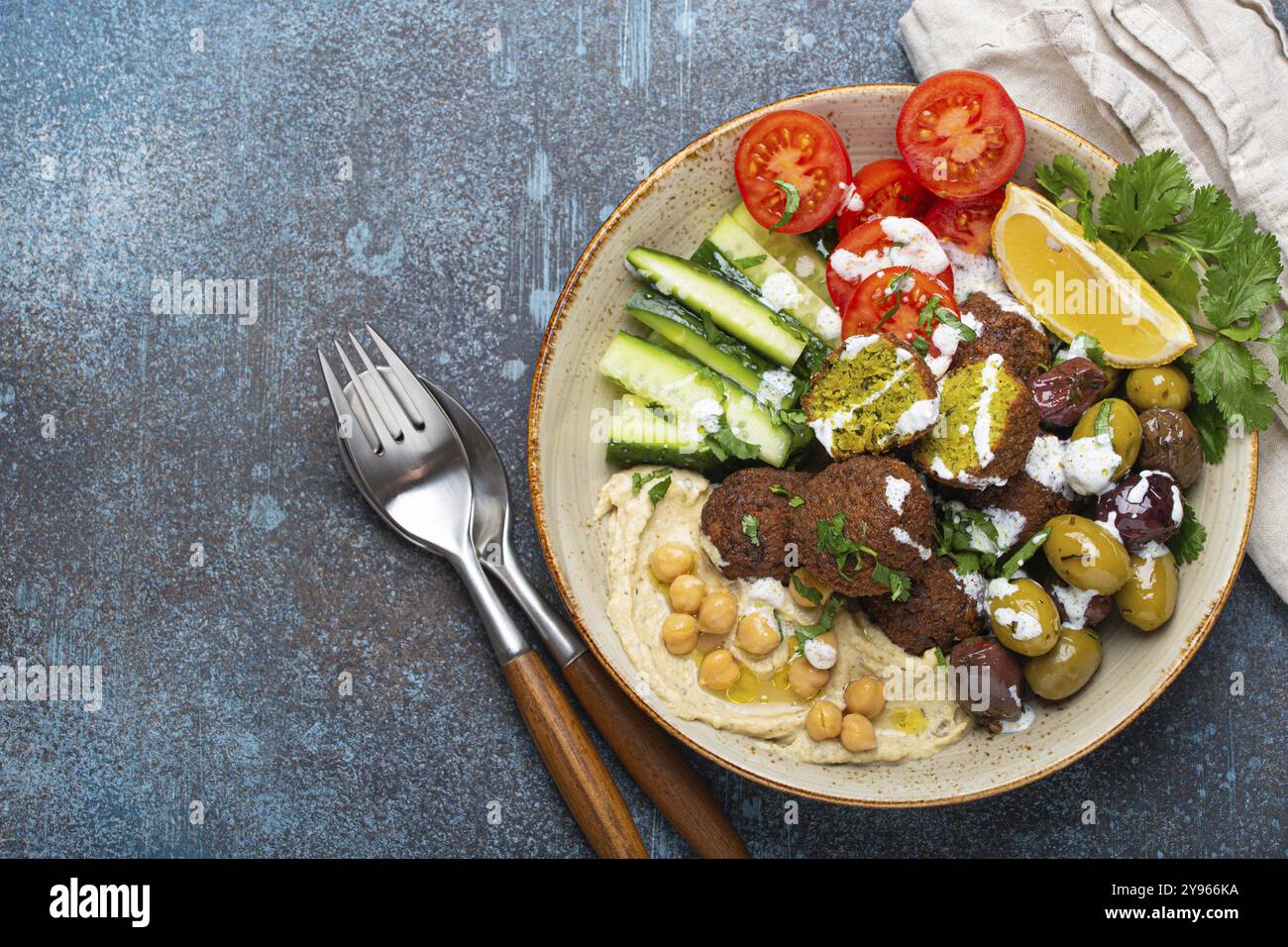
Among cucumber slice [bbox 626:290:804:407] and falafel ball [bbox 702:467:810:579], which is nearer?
falafel ball [bbox 702:467:810:579]

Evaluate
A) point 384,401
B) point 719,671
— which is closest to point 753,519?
point 719,671

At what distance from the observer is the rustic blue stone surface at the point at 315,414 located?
351 cm

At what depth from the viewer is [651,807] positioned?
352cm

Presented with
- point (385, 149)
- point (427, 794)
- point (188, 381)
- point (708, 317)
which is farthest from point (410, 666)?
point (385, 149)

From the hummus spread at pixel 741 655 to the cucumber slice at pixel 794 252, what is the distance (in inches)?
31.8

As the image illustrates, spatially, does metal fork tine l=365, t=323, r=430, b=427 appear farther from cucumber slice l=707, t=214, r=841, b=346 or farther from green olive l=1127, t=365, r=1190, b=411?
green olive l=1127, t=365, r=1190, b=411

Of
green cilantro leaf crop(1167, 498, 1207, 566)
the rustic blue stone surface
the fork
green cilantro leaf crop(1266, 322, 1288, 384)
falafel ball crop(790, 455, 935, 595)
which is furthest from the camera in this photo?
the rustic blue stone surface

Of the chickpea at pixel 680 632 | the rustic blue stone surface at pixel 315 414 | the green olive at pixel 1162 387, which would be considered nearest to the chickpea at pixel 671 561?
the chickpea at pixel 680 632

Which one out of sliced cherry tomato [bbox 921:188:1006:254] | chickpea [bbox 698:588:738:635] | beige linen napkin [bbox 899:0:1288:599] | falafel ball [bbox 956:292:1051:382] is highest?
beige linen napkin [bbox 899:0:1288:599]

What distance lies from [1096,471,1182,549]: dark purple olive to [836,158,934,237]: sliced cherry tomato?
115 centimetres

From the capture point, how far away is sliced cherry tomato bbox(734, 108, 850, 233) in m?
3.14

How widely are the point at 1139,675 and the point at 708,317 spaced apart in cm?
184

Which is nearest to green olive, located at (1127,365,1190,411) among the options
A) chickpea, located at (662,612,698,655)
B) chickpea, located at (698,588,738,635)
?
chickpea, located at (698,588,738,635)

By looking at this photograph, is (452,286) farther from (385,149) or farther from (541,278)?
(385,149)
